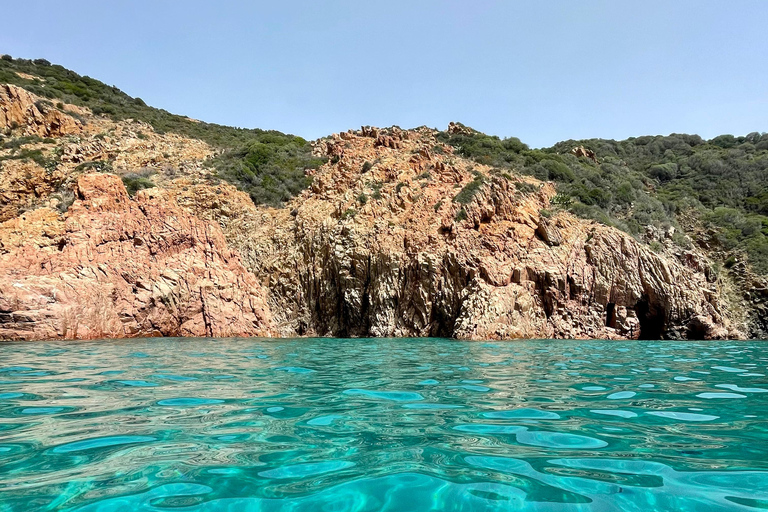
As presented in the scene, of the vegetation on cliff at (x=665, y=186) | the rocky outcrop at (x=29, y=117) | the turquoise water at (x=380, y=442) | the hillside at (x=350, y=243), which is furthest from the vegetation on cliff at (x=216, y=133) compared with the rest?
the turquoise water at (x=380, y=442)

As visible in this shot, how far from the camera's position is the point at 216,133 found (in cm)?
4141

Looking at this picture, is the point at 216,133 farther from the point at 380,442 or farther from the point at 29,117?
the point at 380,442

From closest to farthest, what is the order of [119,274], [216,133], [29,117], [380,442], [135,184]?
[380,442], [119,274], [135,184], [29,117], [216,133]

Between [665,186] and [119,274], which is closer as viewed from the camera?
[119,274]

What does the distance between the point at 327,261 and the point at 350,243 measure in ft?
4.83

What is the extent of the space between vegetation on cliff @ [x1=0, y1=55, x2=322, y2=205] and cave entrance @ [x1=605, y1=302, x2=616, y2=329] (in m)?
18.7

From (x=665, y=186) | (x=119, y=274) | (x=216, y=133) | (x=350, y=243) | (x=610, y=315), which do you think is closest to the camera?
(x=119, y=274)

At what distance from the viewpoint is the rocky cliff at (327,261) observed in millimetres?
18203

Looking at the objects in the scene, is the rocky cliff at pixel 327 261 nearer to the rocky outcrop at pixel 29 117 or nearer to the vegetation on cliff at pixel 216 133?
the rocky outcrop at pixel 29 117

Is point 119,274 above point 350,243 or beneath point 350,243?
beneath

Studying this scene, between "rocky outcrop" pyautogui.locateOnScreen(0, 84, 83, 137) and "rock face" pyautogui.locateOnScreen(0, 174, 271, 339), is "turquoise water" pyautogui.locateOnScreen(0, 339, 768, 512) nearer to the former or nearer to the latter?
"rock face" pyautogui.locateOnScreen(0, 174, 271, 339)

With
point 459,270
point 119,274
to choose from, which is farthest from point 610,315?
point 119,274

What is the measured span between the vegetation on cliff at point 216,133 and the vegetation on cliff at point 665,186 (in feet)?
38.9

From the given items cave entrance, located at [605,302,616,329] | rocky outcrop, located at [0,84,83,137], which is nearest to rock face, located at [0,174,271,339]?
rocky outcrop, located at [0,84,83,137]
